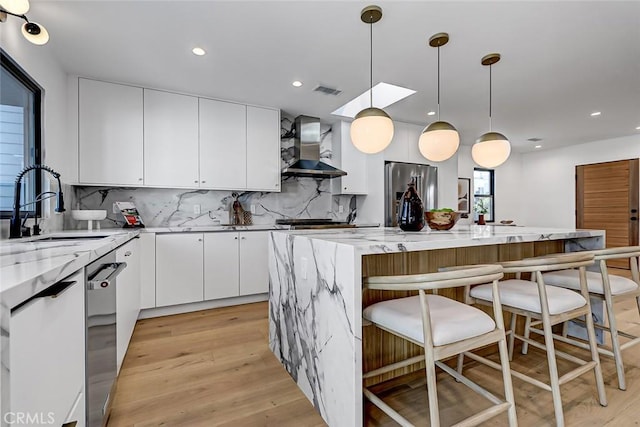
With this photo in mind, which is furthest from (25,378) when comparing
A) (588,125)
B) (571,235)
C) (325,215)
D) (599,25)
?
(588,125)

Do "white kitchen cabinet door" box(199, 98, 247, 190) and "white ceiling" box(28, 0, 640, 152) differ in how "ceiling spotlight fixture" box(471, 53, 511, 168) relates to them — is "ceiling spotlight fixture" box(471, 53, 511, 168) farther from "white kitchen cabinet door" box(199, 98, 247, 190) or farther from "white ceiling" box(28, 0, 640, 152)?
"white kitchen cabinet door" box(199, 98, 247, 190)

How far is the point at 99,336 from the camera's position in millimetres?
1265

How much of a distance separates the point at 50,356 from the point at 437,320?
1.24 metres

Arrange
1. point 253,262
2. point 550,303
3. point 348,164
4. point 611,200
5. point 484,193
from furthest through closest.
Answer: point 484,193, point 611,200, point 348,164, point 253,262, point 550,303

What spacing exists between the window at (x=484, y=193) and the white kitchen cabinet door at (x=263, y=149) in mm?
4499

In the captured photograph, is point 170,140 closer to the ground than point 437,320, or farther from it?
farther from it

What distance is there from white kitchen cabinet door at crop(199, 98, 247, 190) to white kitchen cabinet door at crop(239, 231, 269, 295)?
0.66 meters

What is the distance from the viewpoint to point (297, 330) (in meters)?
1.79

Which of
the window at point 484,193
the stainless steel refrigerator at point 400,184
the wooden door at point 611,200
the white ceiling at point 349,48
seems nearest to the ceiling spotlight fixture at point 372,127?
the white ceiling at point 349,48

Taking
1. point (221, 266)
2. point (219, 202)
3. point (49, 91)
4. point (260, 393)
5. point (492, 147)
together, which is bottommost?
point (260, 393)

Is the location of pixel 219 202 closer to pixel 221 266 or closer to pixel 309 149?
pixel 221 266

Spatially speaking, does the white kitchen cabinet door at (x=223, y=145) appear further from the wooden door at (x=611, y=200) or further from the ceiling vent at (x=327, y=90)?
the wooden door at (x=611, y=200)

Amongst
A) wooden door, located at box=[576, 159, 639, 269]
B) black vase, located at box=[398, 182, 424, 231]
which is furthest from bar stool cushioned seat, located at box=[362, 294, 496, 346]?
wooden door, located at box=[576, 159, 639, 269]

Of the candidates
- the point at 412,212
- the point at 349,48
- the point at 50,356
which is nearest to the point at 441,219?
the point at 412,212
